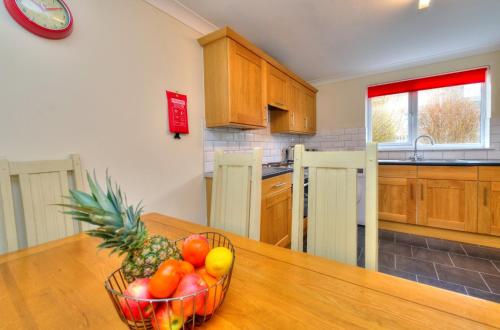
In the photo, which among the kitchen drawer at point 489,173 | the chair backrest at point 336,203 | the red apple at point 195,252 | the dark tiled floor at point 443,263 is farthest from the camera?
the kitchen drawer at point 489,173

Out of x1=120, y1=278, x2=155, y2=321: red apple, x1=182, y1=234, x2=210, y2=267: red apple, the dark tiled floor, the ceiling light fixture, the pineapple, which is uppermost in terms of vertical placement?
the ceiling light fixture

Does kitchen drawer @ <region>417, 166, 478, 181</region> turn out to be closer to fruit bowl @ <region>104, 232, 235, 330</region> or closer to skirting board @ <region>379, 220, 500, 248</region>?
skirting board @ <region>379, 220, 500, 248</region>

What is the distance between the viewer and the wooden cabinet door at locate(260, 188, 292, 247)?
203cm

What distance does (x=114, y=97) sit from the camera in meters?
1.48

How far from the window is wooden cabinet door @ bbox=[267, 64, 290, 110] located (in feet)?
4.99

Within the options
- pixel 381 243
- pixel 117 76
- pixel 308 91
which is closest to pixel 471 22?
pixel 308 91

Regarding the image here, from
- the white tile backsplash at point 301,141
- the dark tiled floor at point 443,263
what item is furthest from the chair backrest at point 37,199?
the dark tiled floor at point 443,263

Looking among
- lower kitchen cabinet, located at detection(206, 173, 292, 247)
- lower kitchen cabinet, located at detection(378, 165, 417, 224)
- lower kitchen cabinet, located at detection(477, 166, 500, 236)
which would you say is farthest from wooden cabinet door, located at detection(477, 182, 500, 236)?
lower kitchen cabinet, located at detection(206, 173, 292, 247)

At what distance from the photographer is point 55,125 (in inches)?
49.1

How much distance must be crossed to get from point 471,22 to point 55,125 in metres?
3.52

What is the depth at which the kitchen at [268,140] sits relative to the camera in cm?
55

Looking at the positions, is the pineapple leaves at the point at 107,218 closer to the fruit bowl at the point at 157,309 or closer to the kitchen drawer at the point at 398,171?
the fruit bowl at the point at 157,309

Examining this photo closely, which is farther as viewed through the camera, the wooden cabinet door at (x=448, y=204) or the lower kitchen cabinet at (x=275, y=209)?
the wooden cabinet door at (x=448, y=204)

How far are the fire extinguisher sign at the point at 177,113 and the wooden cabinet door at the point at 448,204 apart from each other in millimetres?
2700
